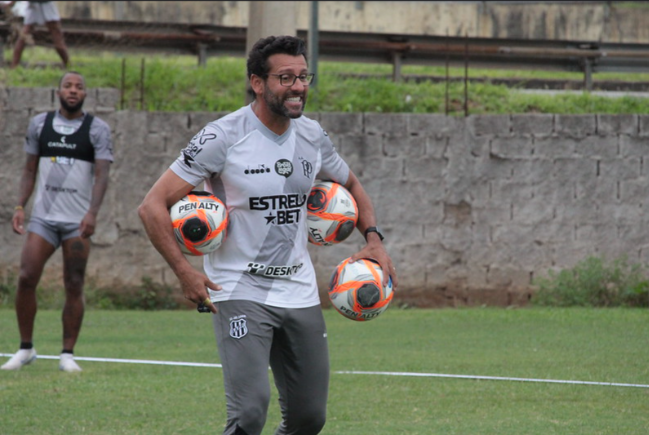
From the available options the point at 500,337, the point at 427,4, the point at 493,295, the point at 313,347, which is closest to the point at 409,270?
the point at 493,295

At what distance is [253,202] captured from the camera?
516 centimetres

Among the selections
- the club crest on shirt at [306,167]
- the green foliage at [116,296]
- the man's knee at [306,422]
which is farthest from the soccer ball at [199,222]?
the green foliage at [116,296]

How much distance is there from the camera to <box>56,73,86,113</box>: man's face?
9117 mm

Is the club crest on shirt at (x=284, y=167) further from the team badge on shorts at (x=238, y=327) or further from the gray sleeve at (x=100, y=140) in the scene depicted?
the gray sleeve at (x=100, y=140)

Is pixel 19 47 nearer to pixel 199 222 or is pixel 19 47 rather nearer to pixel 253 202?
pixel 253 202

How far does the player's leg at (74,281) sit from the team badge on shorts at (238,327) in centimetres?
430

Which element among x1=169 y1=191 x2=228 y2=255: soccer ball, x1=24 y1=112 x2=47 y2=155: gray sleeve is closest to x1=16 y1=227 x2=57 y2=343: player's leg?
x1=24 y1=112 x2=47 y2=155: gray sleeve

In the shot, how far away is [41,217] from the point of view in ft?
29.7

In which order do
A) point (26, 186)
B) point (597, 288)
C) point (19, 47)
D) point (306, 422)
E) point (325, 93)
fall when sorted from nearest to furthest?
point (306, 422) → point (26, 186) → point (597, 288) → point (325, 93) → point (19, 47)

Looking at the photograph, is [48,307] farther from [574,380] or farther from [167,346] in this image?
[574,380]

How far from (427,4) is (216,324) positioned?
23.2m

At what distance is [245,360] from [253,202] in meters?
0.76

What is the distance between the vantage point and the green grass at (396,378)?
7004 mm

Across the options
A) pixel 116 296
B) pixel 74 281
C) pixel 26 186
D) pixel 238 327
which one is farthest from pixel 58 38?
pixel 238 327
